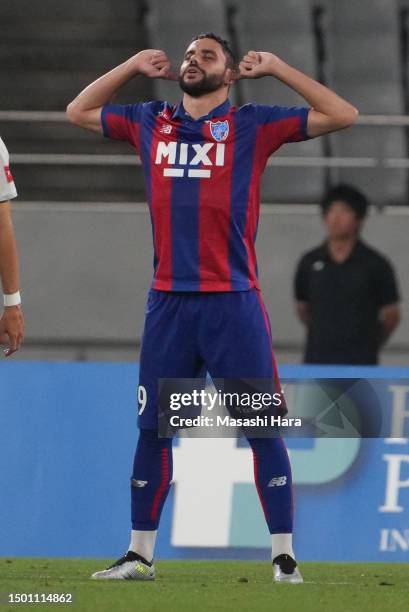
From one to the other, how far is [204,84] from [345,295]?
2984 mm

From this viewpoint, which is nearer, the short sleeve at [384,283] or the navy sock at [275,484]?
the navy sock at [275,484]

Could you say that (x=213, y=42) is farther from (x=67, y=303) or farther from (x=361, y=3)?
(x=361, y=3)

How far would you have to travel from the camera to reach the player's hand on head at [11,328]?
15.2 feet

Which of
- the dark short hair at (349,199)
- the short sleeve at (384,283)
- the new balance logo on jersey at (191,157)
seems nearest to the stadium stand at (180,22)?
the dark short hair at (349,199)

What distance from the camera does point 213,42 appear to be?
5.31 metres

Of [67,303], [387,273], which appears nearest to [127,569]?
[387,273]

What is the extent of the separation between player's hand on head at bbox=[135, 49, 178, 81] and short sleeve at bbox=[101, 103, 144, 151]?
0.42 feet

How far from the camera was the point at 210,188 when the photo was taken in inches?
204

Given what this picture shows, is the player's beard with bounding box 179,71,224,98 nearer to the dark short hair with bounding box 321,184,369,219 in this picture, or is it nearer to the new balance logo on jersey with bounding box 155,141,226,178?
the new balance logo on jersey with bounding box 155,141,226,178

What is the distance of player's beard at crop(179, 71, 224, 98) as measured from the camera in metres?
5.23

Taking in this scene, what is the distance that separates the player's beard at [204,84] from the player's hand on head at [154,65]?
0.13 m

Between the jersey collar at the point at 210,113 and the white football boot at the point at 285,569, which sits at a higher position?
the jersey collar at the point at 210,113

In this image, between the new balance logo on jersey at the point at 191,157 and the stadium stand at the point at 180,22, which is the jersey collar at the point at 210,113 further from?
the stadium stand at the point at 180,22

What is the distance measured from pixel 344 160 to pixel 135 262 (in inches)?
64.1
